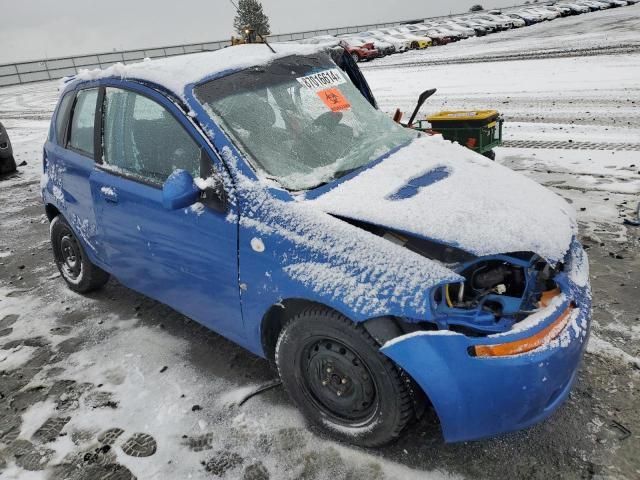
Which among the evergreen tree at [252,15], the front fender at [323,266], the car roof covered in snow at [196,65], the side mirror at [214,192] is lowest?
the front fender at [323,266]

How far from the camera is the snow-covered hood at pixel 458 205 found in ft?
7.21

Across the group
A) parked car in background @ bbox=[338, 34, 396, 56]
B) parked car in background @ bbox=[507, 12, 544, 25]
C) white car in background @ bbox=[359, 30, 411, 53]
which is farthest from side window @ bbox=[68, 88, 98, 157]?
parked car in background @ bbox=[507, 12, 544, 25]

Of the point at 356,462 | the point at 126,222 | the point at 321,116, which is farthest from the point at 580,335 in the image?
the point at 126,222

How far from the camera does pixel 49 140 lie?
4.05m

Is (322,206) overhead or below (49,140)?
below

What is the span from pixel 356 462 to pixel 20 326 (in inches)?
118

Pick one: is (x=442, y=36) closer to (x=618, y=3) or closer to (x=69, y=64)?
(x=618, y=3)

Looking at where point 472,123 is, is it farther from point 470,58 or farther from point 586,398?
point 470,58

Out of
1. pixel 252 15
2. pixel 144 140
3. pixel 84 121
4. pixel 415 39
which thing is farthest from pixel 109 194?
pixel 252 15

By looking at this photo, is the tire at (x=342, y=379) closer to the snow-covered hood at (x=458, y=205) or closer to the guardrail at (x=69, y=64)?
the snow-covered hood at (x=458, y=205)

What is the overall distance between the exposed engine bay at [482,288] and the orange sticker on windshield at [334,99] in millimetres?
1138

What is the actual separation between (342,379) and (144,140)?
1.90 m

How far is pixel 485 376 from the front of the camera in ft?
6.49

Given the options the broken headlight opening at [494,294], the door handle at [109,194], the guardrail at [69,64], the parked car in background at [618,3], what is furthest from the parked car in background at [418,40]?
the broken headlight opening at [494,294]
